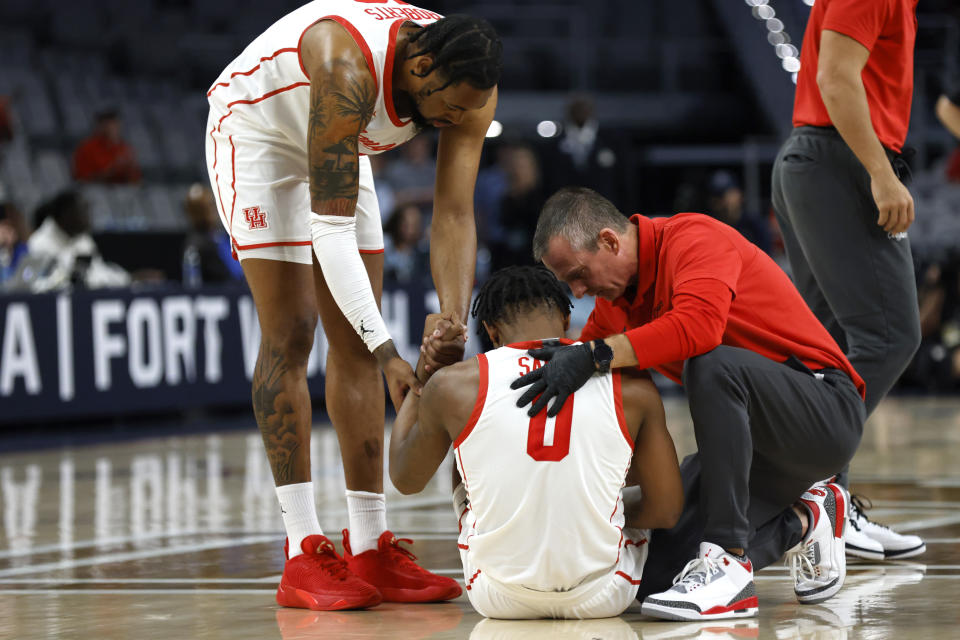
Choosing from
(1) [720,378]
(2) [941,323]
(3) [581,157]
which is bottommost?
(2) [941,323]

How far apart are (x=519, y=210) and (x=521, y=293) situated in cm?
775

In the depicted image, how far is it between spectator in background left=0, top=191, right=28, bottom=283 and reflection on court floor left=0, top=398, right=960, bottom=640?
102 inches

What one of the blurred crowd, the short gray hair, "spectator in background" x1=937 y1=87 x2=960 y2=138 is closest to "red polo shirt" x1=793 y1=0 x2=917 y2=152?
"spectator in background" x1=937 y1=87 x2=960 y2=138

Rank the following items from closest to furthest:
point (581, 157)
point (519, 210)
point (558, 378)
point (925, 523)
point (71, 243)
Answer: point (558, 378)
point (925, 523)
point (71, 243)
point (519, 210)
point (581, 157)

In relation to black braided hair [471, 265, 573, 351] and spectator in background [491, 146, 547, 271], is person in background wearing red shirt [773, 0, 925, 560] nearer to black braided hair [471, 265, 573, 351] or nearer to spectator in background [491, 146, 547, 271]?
black braided hair [471, 265, 573, 351]

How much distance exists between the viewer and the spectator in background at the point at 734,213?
11398 millimetres

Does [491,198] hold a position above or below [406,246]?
above

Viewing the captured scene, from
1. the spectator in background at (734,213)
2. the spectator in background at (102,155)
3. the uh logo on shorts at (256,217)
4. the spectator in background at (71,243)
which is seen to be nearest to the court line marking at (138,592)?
the uh logo on shorts at (256,217)

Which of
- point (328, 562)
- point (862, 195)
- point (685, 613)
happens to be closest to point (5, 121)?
point (328, 562)

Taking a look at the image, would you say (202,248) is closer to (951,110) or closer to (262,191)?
(951,110)

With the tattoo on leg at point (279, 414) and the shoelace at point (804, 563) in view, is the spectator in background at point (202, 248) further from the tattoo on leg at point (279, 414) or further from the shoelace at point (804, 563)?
the shoelace at point (804, 563)

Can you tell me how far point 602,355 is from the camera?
130 inches

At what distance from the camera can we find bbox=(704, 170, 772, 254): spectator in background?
37.4 ft

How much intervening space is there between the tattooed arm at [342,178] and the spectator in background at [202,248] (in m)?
6.73
